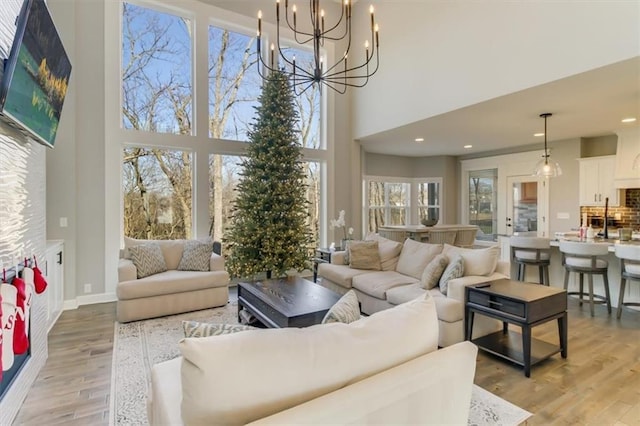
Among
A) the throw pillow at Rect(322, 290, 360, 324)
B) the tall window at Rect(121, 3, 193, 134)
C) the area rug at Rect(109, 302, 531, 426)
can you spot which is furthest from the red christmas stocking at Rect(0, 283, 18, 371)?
the tall window at Rect(121, 3, 193, 134)

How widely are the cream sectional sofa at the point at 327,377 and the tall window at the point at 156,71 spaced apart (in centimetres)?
472

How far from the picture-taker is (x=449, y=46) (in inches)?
181

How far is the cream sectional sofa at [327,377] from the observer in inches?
40.1

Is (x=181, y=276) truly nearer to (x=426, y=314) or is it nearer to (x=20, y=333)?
(x=20, y=333)

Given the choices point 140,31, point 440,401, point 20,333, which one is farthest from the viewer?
point 140,31

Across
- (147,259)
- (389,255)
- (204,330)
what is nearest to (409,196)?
(389,255)

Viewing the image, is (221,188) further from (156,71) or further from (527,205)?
(527,205)

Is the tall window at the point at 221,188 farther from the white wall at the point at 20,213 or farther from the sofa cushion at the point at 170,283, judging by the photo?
the white wall at the point at 20,213

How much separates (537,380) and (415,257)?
181 centimetres

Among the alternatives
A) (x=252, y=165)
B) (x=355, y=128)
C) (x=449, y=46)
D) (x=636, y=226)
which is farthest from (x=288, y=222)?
(x=636, y=226)

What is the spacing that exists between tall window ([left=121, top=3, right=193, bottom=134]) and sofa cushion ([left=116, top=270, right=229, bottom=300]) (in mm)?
2420

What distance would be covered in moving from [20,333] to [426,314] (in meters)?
2.48

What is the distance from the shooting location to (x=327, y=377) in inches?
45.5

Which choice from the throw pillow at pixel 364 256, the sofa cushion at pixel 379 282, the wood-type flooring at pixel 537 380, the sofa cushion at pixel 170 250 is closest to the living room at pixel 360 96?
the sofa cushion at pixel 170 250
